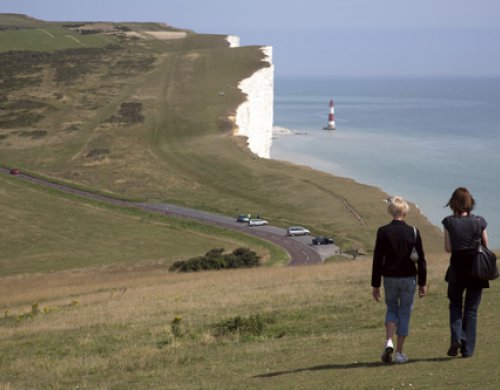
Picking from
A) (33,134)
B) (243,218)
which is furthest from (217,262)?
(33,134)

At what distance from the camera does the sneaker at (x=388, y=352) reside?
31.1 feet

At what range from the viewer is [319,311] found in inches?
591

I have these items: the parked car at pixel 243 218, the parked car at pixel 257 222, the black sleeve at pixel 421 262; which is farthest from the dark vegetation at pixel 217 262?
the black sleeve at pixel 421 262

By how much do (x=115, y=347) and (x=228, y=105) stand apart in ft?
240

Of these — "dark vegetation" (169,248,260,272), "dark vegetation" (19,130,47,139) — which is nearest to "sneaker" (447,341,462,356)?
"dark vegetation" (169,248,260,272)

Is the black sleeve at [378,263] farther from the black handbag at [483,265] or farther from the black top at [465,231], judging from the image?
the black handbag at [483,265]

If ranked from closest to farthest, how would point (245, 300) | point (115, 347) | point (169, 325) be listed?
point (115, 347) < point (169, 325) < point (245, 300)

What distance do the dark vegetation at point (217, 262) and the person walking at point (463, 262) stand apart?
24.0m

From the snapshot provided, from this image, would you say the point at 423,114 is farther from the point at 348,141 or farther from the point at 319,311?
the point at 319,311

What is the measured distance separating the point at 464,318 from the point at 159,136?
6813cm

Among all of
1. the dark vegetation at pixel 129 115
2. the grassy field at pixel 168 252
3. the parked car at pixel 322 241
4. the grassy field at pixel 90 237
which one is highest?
the dark vegetation at pixel 129 115

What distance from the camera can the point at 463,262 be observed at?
936 cm

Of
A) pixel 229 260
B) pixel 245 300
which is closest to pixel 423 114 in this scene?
pixel 229 260

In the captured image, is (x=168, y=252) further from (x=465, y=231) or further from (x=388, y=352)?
(x=465, y=231)
